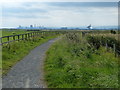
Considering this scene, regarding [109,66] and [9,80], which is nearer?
[9,80]

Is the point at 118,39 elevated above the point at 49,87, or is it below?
above

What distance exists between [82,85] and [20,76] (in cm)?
260

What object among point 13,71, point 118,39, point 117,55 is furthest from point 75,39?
point 13,71

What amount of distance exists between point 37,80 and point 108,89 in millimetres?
2531

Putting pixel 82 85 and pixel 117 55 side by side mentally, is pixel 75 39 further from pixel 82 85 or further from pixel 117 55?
pixel 82 85

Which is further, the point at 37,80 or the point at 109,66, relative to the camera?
A: the point at 109,66

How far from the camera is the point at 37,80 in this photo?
26.7 feet

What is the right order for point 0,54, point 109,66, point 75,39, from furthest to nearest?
point 75,39
point 0,54
point 109,66

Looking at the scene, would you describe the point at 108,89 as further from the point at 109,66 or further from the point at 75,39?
the point at 75,39

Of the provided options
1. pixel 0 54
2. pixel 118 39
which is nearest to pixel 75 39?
pixel 118 39

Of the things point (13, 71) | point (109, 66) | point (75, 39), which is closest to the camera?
point (13, 71)

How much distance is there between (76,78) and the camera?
8125 mm

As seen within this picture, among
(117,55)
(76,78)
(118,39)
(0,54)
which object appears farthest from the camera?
(118,39)

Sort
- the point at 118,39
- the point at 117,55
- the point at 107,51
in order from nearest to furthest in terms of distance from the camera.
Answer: the point at 117,55 → the point at 107,51 → the point at 118,39
